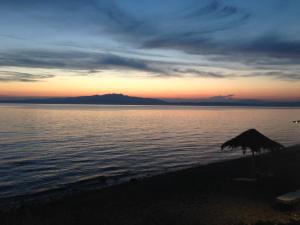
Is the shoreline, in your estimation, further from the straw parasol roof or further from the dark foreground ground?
the straw parasol roof

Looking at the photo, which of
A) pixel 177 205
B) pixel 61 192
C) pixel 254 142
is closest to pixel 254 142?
pixel 254 142

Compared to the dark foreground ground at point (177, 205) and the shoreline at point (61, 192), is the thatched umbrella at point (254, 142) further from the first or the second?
the shoreline at point (61, 192)

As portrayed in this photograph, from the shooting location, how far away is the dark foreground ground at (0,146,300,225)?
45.9 ft

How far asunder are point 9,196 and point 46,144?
83.0ft

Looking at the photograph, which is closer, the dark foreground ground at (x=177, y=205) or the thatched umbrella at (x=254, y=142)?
the dark foreground ground at (x=177, y=205)

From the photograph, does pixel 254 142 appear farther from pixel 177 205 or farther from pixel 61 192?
pixel 61 192

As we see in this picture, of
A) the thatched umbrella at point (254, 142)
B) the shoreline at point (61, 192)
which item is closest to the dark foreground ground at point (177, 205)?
the shoreline at point (61, 192)

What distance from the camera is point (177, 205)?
53.8 feet

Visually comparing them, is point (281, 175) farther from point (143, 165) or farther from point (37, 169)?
point (37, 169)

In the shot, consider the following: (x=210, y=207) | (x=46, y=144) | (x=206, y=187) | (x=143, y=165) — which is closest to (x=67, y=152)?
(x=46, y=144)

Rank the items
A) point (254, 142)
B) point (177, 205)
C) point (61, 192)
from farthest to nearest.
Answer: point (61, 192) < point (254, 142) < point (177, 205)

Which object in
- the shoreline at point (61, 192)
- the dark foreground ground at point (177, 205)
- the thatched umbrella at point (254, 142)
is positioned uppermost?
the thatched umbrella at point (254, 142)

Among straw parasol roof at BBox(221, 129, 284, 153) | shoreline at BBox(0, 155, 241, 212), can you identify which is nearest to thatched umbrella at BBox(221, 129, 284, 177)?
straw parasol roof at BBox(221, 129, 284, 153)

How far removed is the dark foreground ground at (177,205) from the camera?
14.0 m
